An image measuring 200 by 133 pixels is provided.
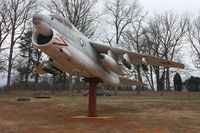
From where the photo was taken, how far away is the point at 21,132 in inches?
617

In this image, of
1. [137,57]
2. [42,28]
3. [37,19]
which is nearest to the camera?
[37,19]

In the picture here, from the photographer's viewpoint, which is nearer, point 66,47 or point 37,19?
point 37,19

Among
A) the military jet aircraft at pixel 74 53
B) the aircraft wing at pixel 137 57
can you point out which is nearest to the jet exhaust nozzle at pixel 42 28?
the military jet aircraft at pixel 74 53

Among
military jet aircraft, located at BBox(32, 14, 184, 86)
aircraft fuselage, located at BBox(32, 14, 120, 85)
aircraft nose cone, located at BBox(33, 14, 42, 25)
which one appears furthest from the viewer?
military jet aircraft, located at BBox(32, 14, 184, 86)

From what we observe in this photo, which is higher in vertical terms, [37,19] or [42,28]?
[37,19]

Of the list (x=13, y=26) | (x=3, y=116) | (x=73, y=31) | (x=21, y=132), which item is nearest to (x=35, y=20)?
(x=73, y=31)

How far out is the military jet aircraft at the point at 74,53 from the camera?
16594 mm

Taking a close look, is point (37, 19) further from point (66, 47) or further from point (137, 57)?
point (137, 57)

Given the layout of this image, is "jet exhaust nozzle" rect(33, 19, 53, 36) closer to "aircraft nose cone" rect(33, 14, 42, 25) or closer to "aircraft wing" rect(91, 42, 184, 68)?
"aircraft nose cone" rect(33, 14, 42, 25)

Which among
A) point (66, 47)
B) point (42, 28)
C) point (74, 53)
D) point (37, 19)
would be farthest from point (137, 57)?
point (37, 19)

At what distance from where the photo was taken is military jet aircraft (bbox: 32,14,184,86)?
16.6 m

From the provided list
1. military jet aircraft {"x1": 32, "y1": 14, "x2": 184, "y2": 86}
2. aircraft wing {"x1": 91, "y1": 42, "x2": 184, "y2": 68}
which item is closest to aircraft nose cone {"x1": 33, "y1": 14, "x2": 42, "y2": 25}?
military jet aircraft {"x1": 32, "y1": 14, "x2": 184, "y2": 86}

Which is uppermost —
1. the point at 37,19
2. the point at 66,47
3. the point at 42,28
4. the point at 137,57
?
the point at 37,19

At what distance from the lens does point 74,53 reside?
17.8 meters
